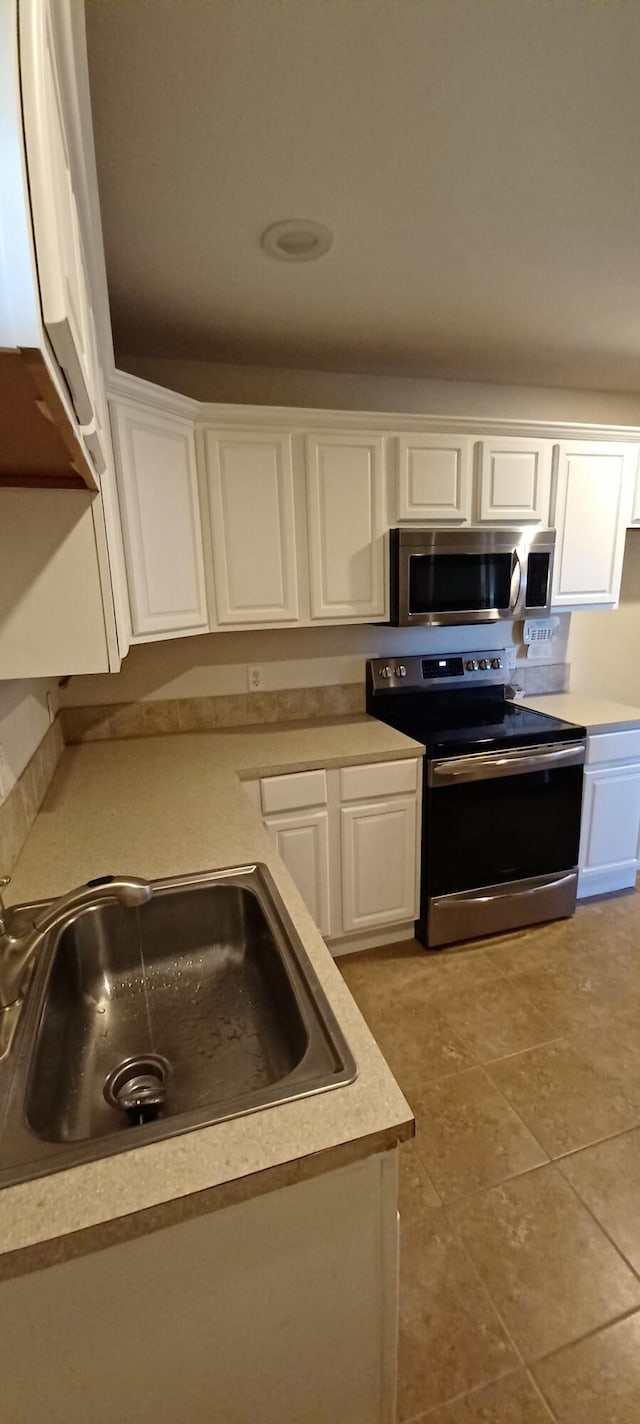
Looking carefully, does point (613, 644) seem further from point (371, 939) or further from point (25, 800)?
point (25, 800)

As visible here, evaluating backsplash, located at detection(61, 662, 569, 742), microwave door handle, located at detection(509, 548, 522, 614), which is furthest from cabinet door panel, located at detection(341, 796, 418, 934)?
microwave door handle, located at detection(509, 548, 522, 614)

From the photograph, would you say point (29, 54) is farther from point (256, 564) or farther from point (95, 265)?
point (256, 564)

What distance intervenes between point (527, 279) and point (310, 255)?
0.69 meters

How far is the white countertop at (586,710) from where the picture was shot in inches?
101

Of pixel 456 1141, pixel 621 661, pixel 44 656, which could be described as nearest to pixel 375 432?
pixel 44 656

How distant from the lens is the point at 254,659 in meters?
2.59

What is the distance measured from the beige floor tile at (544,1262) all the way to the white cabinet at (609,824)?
1444 mm

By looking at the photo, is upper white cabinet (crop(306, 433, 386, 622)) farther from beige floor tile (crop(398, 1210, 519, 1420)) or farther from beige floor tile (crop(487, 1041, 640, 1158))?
beige floor tile (crop(398, 1210, 519, 1420))

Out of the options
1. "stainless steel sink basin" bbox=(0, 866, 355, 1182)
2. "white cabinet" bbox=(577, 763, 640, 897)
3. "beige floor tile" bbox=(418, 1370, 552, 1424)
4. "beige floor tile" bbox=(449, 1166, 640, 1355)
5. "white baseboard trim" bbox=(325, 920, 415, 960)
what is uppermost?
"stainless steel sink basin" bbox=(0, 866, 355, 1182)

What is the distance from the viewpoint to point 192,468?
203 cm

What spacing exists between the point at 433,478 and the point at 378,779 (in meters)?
1.23

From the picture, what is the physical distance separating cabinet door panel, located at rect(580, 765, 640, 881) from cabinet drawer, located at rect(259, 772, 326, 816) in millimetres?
1241

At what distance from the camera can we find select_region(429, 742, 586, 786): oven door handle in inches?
89.5

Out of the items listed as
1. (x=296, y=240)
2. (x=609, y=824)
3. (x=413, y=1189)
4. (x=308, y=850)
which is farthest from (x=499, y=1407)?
(x=296, y=240)
